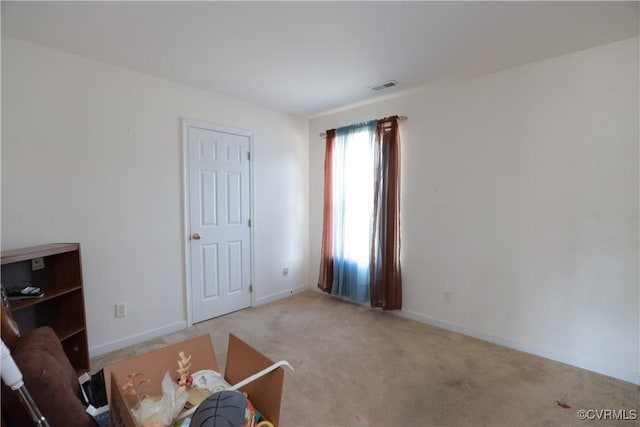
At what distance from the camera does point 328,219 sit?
152 inches

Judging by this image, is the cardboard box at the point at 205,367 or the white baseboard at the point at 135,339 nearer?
the cardboard box at the point at 205,367

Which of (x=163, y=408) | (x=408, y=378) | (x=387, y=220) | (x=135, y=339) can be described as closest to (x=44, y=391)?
(x=163, y=408)

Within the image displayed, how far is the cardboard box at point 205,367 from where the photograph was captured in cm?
102

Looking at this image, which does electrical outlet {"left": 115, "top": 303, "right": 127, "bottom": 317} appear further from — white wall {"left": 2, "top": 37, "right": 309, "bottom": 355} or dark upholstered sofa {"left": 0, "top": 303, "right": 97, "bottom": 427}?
dark upholstered sofa {"left": 0, "top": 303, "right": 97, "bottom": 427}

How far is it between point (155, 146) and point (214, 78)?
0.86 meters

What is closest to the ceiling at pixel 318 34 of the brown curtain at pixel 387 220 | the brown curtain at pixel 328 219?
the brown curtain at pixel 387 220

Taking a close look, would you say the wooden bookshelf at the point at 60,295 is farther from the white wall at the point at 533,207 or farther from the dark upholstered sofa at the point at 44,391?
the white wall at the point at 533,207

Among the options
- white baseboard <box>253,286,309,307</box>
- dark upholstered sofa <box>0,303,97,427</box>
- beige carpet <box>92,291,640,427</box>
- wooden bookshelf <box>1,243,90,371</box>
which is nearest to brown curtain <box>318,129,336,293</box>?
white baseboard <box>253,286,309,307</box>

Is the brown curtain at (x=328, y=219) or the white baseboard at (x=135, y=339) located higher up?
the brown curtain at (x=328, y=219)

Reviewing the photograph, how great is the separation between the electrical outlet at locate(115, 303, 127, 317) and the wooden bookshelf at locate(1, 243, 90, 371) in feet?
1.21

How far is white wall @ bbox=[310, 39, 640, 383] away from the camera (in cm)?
213

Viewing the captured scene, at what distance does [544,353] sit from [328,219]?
99.2 inches

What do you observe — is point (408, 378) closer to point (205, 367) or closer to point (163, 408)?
point (205, 367)

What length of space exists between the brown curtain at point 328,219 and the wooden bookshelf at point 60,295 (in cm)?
250
